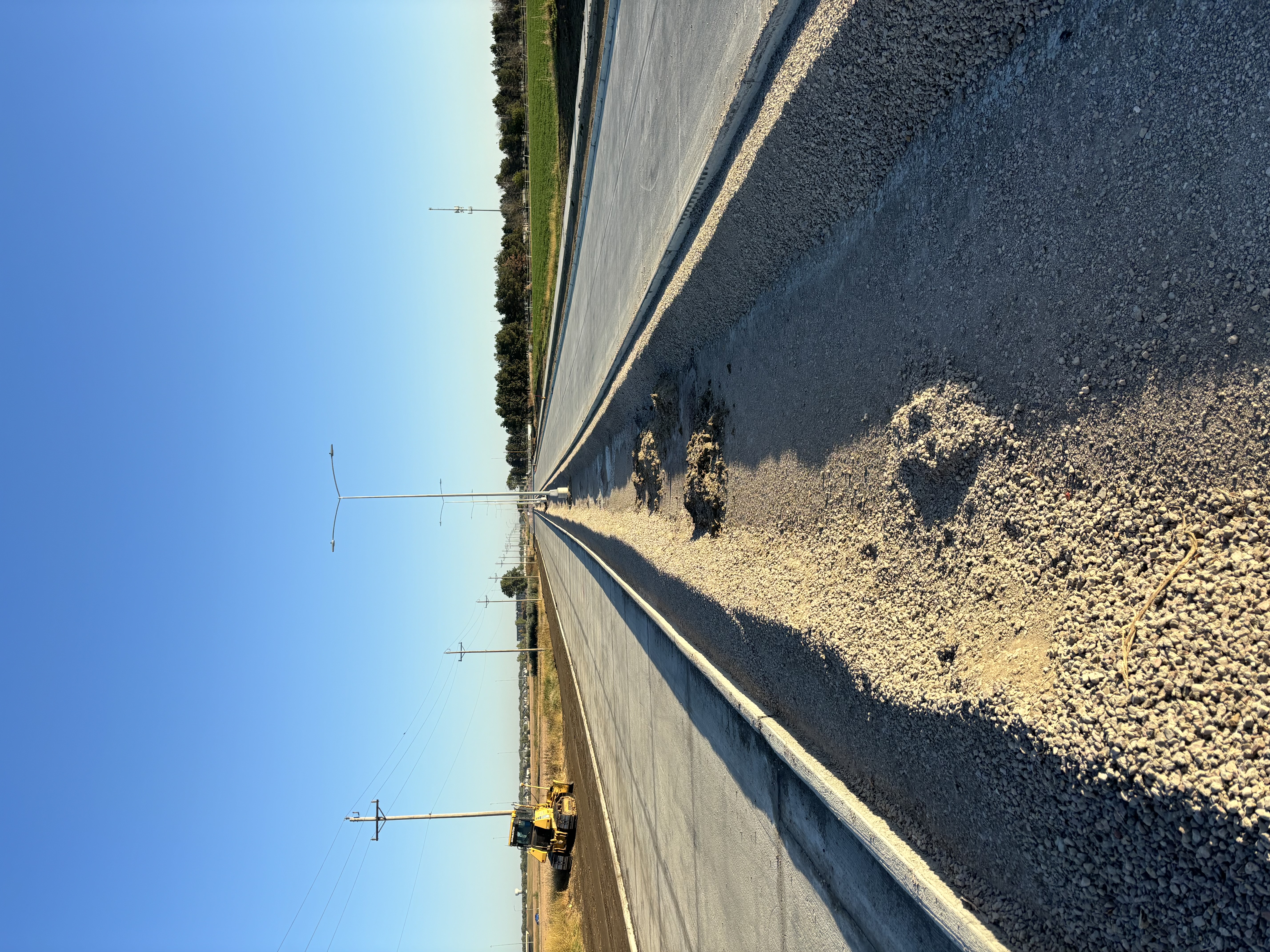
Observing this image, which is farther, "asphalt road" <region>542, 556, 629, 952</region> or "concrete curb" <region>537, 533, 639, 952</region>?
"asphalt road" <region>542, 556, 629, 952</region>

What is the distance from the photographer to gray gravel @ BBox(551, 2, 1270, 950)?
2121 millimetres

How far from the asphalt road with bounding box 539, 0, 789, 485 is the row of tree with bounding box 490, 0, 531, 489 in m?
25.2

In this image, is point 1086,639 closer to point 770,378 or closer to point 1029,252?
point 1029,252

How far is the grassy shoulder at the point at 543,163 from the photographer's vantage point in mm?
24656

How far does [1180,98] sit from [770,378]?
322 cm

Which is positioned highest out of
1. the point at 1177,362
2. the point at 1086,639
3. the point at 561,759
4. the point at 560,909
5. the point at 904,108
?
the point at 904,108

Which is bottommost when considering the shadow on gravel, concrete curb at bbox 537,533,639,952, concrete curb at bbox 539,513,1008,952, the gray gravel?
concrete curb at bbox 537,533,639,952

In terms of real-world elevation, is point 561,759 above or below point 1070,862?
below

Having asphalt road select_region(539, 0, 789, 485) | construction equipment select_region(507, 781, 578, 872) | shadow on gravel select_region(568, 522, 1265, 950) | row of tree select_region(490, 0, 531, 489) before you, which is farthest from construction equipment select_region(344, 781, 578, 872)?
row of tree select_region(490, 0, 531, 489)

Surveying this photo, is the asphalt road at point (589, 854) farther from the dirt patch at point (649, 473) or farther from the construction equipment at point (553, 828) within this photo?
the dirt patch at point (649, 473)

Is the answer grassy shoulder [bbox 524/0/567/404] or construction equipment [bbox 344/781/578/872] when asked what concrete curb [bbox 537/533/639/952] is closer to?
construction equipment [bbox 344/781/578/872]

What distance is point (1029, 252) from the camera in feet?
9.73

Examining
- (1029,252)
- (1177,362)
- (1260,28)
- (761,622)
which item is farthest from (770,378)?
(1260,28)

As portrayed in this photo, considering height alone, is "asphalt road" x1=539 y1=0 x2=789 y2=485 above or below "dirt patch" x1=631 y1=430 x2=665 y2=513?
above
